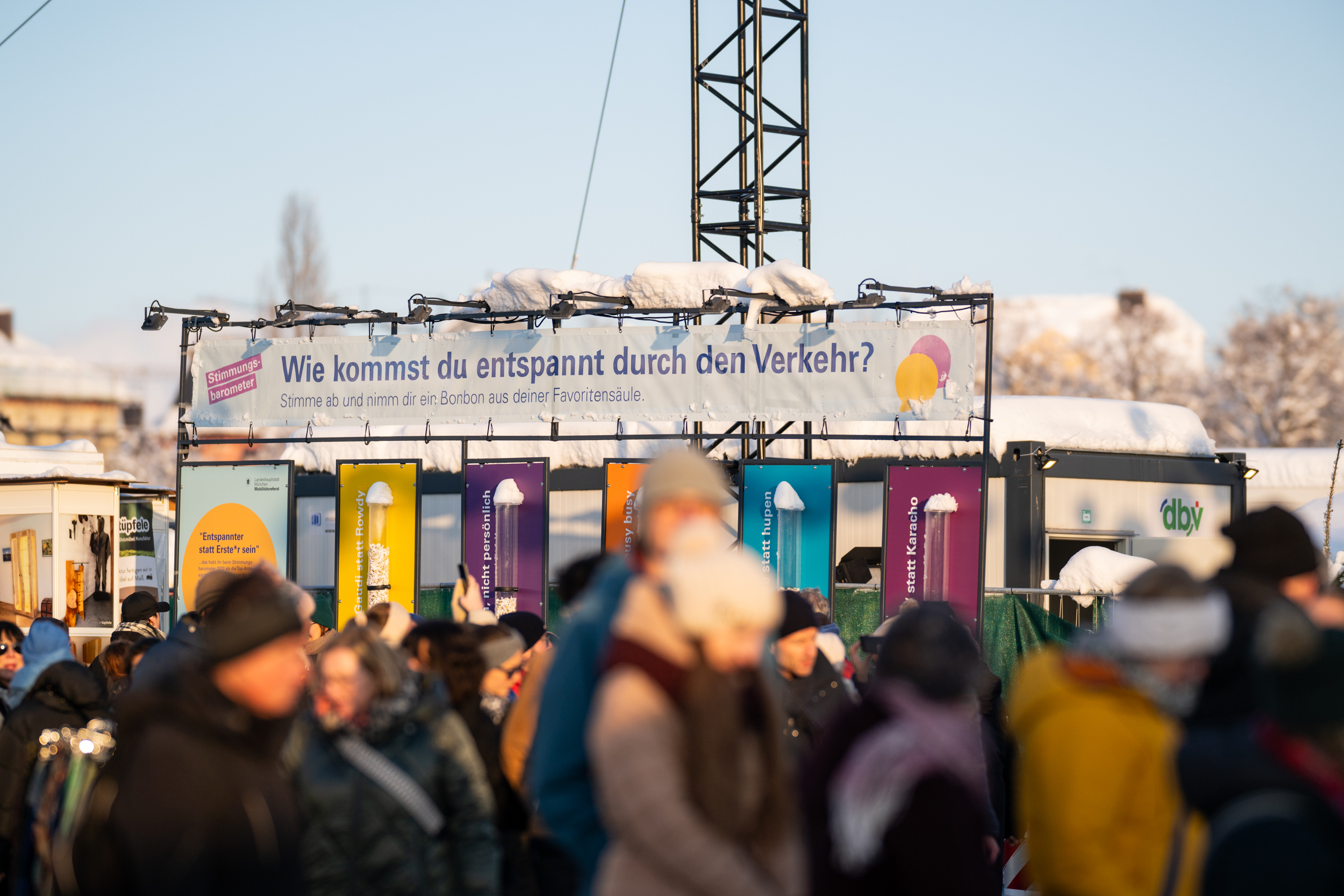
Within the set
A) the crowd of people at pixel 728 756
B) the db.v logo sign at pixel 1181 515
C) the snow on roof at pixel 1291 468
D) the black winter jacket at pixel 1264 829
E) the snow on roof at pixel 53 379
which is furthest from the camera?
the snow on roof at pixel 53 379

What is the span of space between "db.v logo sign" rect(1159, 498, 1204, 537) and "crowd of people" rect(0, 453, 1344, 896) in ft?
49.6

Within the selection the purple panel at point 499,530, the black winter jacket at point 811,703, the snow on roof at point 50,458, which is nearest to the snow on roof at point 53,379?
the snow on roof at point 50,458

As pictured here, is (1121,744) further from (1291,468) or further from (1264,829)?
(1291,468)

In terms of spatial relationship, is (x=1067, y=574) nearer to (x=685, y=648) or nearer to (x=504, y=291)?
(x=504, y=291)

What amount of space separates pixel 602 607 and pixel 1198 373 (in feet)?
207

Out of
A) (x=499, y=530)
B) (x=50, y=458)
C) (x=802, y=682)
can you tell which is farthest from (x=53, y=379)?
(x=802, y=682)

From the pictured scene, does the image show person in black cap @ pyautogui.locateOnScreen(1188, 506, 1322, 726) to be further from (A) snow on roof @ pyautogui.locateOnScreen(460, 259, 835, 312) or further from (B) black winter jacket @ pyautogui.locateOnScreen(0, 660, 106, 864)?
(A) snow on roof @ pyautogui.locateOnScreen(460, 259, 835, 312)

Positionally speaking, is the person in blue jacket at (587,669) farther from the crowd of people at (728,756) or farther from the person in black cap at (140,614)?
the person in black cap at (140,614)

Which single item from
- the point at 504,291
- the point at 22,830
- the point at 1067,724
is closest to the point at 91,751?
the point at 22,830

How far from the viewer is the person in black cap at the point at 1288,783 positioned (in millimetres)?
2457

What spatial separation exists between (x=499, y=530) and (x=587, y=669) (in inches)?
461

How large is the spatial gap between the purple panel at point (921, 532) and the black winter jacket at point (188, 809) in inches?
409

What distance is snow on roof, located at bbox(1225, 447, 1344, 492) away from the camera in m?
27.4

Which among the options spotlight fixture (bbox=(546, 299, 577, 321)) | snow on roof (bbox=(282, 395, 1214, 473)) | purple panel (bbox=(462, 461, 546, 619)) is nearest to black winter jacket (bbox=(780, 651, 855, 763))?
spotlight fixture (bbox=(546, 299, 577, 321))
